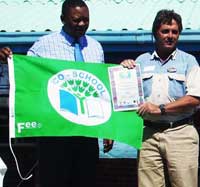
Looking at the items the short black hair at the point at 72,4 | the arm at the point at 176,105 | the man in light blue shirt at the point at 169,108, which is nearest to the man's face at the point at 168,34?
the man in light blue shirt at the point at 169,108

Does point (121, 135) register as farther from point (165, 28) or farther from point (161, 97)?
point (165, 28)

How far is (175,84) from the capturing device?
455 cm

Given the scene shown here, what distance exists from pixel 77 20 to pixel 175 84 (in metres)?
0.95

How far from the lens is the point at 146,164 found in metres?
4.68

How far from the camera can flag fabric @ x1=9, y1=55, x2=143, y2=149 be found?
15.5 feet

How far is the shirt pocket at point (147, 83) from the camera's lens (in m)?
4.61

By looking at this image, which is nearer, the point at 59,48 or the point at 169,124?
the point at 169,124

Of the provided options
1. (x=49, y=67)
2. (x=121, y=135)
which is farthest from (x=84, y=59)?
(x=121, y=135)

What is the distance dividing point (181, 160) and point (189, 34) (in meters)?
1.36

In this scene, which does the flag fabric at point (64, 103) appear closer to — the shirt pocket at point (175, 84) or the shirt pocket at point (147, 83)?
the shirt pocket at point (147, 83)

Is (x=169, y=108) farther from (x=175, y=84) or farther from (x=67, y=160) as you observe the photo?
(x=67, y=160)

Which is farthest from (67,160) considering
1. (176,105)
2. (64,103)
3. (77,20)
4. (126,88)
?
(77,20)

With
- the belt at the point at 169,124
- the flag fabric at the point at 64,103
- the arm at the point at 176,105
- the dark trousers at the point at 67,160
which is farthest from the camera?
the dark trousers at the point at 67,160

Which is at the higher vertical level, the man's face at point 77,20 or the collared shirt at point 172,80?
the man's face at point 77,20
